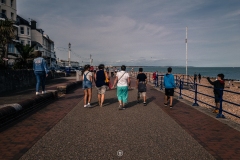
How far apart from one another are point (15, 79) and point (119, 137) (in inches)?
483

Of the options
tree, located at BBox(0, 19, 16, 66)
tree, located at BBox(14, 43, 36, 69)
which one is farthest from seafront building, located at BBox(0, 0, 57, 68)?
tree, located at BBox(0, 19, 16, 66)

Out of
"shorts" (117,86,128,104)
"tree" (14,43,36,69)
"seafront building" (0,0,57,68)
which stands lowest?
"shorts" (117,86,128,104)

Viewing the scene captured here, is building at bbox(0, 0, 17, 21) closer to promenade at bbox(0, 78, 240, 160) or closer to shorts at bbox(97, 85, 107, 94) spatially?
shorts at bbox(97, 85, 107, 94)

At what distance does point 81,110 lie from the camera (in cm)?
813

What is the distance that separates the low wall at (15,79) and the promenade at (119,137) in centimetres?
690

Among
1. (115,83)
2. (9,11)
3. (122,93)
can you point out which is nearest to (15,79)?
(115,83)

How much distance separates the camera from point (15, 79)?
14711 millimetres

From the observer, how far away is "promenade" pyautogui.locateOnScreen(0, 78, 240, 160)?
399 centimetres

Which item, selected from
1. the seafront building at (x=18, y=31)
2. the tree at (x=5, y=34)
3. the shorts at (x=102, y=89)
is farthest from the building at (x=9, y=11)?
the shorts at (x=102, y=89)

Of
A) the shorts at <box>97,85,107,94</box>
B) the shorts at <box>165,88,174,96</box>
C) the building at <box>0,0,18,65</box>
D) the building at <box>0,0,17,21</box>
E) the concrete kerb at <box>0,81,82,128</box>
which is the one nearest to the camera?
the concrete kerb at <box>0,81,82,128</box>

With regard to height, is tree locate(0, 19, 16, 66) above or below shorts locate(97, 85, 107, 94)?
above

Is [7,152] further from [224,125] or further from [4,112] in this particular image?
[224,125]

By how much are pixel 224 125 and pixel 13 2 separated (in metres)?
45.3

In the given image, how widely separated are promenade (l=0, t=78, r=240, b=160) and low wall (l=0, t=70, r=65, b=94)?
690cm
